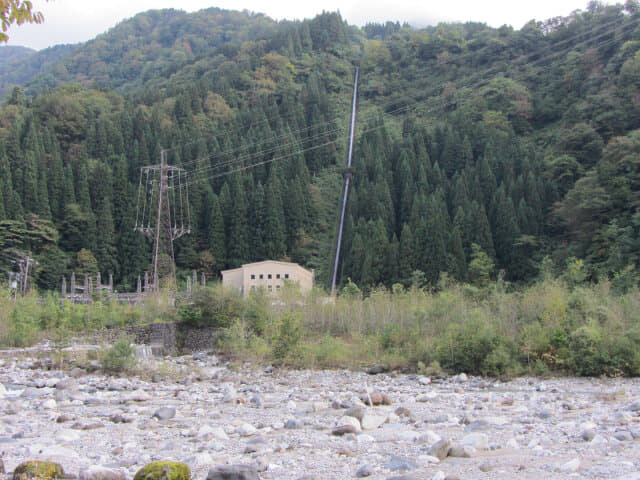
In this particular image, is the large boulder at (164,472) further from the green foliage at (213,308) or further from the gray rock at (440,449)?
the green foliage at (213,308)

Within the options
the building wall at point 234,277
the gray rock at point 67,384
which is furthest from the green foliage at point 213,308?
the building wall at point 234,277

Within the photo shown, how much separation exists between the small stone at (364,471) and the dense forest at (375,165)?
25881mm

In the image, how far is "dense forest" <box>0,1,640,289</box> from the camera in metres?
46.6

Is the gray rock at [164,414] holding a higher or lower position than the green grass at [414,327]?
lower

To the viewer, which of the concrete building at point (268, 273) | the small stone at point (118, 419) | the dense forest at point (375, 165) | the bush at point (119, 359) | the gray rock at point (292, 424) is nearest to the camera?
the gray rock at point (292, 424)

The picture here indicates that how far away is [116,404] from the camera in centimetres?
1282

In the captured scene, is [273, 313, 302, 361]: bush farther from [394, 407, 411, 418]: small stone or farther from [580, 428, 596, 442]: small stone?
[580, 428, 596, 442]: small stone

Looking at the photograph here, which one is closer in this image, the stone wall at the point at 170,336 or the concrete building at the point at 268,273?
the stone wall at the point at 170,336

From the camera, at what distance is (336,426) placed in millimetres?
9469

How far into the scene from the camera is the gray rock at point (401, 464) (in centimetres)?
673

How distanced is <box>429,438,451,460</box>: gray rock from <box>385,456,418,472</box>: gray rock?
1.13ft

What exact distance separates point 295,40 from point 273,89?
22.4 metres

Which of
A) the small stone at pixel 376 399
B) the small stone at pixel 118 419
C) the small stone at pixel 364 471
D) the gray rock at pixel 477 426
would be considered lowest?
the small stone at pixel 376 399

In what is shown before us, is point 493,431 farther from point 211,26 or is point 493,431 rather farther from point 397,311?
point 211,26
